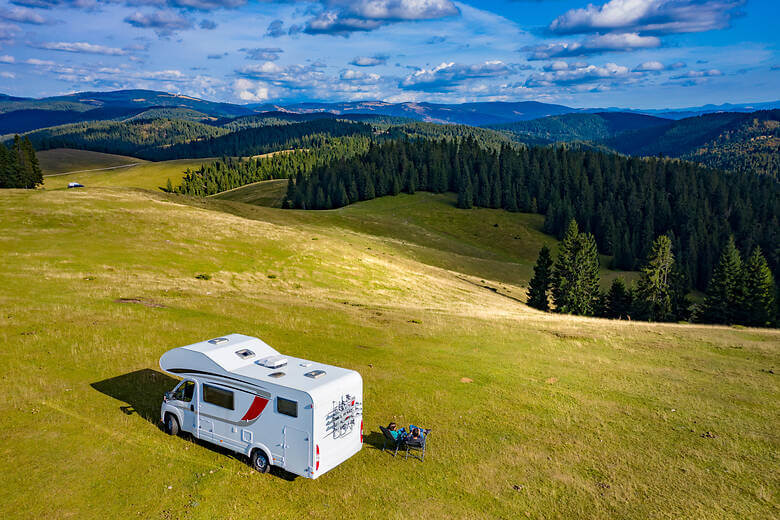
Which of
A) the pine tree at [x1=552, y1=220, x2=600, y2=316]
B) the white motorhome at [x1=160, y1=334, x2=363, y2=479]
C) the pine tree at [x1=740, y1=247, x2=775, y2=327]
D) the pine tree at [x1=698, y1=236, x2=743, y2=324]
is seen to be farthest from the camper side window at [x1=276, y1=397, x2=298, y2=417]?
the pine tree at [x1=740, y1=247, x2=775, y2=327]

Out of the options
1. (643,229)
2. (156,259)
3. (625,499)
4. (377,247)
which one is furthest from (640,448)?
(643,229)

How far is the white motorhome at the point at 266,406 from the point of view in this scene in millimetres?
14680

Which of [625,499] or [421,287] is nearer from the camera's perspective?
[625,499]

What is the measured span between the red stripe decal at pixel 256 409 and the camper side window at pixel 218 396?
33.8 inches

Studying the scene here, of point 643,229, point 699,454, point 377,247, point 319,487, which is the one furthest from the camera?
point 643,229

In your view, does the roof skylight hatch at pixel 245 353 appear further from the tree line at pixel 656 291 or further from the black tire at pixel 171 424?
the tree line at pixel 656 291

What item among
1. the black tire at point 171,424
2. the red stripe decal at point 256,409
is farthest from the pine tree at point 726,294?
the black tire at point 171,424

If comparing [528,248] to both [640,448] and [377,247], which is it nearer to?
[377,247]

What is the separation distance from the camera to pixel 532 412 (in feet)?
71.5

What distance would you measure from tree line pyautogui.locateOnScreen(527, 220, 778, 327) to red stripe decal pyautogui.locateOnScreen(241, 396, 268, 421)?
62051mm

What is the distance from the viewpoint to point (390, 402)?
21.6 meters

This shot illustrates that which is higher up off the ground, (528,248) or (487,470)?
(487,470)

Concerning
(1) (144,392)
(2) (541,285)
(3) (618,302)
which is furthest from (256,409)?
(3) (618,302)

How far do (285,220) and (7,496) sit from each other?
8504 cm
